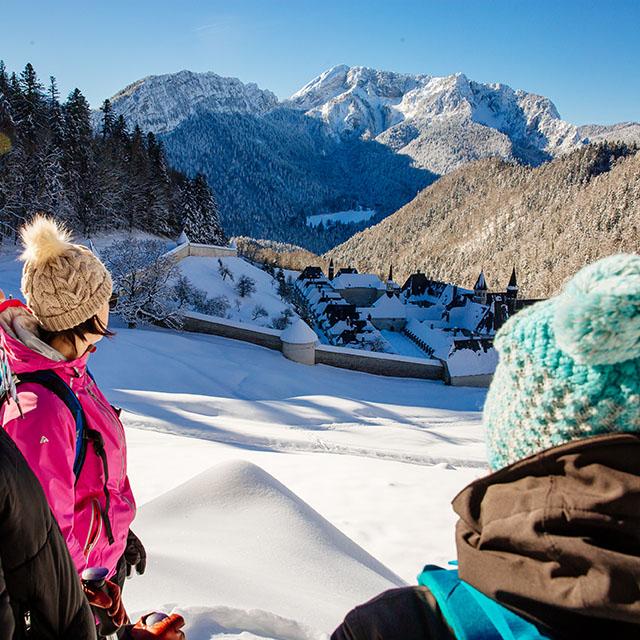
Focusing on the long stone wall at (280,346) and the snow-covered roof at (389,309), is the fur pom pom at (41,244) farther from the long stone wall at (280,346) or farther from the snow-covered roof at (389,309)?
the snow-covered roof at (389,309)

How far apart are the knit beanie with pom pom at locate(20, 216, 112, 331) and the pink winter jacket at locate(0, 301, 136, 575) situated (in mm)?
156

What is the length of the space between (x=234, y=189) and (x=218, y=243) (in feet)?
465

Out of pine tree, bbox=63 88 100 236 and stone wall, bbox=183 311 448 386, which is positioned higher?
pine tree, bbox=63 88 100 236

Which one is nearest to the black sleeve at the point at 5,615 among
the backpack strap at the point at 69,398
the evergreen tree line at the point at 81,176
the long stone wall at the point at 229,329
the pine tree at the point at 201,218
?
the backpack strap at the point at 69,398

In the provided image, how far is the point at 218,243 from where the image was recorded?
4222cm

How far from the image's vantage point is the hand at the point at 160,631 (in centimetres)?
217

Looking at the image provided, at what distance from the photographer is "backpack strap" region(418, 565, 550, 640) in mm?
990

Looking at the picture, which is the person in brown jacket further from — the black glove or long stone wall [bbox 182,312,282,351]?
long stone wall [bbox 182,312,282,351]

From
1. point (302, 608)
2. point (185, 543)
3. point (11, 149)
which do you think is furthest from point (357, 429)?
point (11, 149)

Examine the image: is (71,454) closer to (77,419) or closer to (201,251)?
(77,419)

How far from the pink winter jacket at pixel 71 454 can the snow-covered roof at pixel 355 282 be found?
5611 cm

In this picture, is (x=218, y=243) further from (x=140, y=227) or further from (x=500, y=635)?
(x=500, y=635)

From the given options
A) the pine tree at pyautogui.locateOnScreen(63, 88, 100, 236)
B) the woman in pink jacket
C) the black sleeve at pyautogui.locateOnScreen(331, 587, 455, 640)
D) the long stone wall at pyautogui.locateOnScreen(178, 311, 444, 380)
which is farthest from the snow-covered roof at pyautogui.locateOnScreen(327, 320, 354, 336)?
the black sleeve at pyautogui.locateOnScreen(331, 587, 455, 640)

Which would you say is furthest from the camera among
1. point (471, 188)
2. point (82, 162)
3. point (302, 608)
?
point (471, 188)
